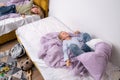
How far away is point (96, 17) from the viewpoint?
1597 millimetres

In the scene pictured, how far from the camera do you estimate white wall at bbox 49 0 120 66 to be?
140 cm

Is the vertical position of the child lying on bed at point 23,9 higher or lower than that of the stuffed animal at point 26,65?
higher

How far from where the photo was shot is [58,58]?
1430 mm

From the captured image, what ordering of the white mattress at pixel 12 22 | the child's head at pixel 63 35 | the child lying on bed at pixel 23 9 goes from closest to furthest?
the child's head at pixel 63 35 → the white mattress at pixel 12 22 → the child lying on bed at pixel 23 9

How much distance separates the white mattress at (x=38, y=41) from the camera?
1317 millimetres

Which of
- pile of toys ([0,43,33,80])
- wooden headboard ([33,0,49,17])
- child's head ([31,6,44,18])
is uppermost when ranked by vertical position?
wooden headboard ([33,0,49,17])

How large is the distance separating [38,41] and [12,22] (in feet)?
2.33

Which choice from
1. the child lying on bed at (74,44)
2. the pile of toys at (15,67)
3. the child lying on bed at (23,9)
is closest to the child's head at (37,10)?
the child lying on bed at (23,9)

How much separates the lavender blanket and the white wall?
164 mm

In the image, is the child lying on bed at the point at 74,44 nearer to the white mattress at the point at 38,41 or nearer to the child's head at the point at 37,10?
the white mattress at the point at 38,41

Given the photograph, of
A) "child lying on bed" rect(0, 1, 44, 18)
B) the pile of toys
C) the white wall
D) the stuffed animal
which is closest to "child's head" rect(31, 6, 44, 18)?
"child lying on bed" rect(0, 1, 44, 18)

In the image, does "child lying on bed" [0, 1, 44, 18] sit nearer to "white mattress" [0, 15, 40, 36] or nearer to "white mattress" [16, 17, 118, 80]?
"white mattress" [0, 15, 40, 36]

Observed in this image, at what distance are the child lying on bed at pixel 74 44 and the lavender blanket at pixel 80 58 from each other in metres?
0.05

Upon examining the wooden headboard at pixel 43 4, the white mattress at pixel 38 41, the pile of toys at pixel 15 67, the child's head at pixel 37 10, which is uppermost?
the wooden headboard at pixel 43 4
